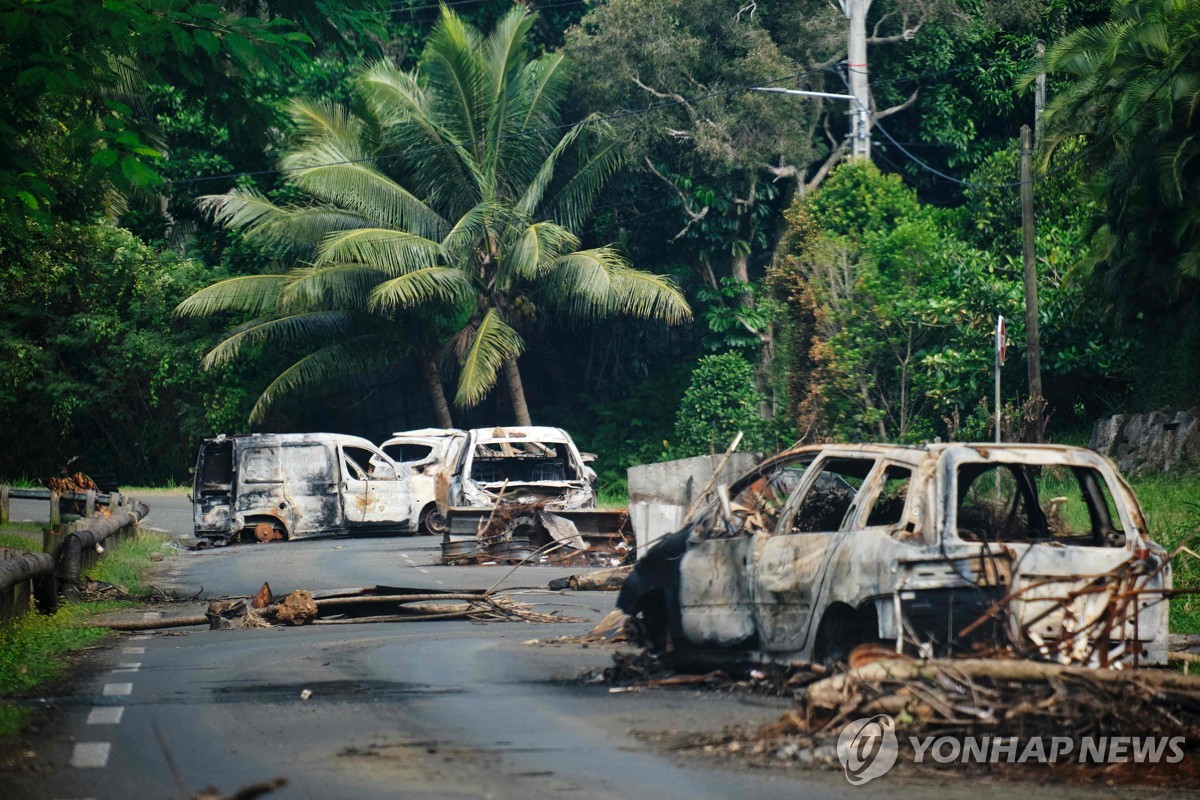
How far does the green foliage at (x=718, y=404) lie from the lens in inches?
1359

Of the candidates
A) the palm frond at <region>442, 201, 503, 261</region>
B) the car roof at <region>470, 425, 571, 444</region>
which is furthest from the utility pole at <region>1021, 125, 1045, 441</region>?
the palm frond at <region>442, 201, 503, 261</region>

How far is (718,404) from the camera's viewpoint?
114ft

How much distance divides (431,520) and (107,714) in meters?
18.5

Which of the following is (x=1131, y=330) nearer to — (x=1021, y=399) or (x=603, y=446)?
(x=1021, y=399)

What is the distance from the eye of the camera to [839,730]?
7.59 meters

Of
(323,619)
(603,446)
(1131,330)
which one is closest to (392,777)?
(323,619)

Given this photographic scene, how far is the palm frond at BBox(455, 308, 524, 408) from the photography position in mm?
31375

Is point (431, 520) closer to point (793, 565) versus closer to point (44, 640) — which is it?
point (44, 640)

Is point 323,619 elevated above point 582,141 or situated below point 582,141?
Result: below

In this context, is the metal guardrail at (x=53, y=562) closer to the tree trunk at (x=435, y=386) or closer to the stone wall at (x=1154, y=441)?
the tree trunk at (x=435, y=386)

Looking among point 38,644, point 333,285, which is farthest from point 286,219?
point 38,644

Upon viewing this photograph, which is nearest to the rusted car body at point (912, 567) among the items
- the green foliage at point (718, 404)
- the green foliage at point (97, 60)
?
the green foliage at point (97, 60)

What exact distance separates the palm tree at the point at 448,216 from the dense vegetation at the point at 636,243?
0.28ft

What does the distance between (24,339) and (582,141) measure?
16.9m
